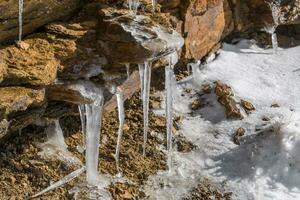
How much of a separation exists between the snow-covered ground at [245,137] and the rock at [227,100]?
0.09 m

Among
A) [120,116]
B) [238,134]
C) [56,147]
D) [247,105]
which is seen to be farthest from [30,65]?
[247,105]

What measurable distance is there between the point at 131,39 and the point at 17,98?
1323mm

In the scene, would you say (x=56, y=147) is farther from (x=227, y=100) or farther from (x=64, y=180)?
(x=227, y=100)

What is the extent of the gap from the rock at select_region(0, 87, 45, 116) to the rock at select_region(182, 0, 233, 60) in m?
2.62

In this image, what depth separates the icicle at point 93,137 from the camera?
5953 millimetres

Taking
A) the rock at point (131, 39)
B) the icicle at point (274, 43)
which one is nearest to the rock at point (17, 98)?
the rock at point (131, 39)

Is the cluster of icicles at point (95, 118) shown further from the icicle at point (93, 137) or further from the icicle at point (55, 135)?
the icicle at point (55, 135)

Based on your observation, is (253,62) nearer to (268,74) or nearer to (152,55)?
(268,74)

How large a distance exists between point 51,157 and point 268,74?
3.73 m

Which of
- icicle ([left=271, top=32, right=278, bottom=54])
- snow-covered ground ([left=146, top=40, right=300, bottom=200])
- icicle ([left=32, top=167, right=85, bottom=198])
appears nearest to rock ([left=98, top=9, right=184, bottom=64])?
icicle ([left=32, top=167, right=85, bottom=198])

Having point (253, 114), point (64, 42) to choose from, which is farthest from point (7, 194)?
point (253, 114)

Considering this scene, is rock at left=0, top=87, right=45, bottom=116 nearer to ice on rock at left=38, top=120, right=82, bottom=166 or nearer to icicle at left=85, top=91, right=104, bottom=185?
icicle at left=85, top=91, right=104, bottom=185

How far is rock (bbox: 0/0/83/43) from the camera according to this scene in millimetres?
4941

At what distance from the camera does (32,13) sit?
521cm
